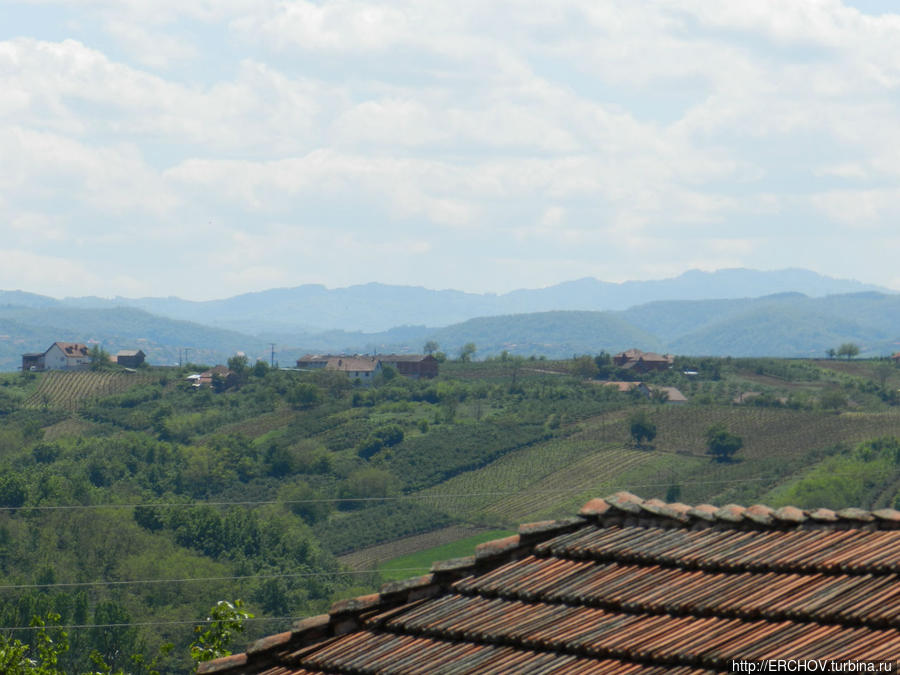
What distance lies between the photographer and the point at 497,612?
7.15m

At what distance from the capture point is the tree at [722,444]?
100188mm

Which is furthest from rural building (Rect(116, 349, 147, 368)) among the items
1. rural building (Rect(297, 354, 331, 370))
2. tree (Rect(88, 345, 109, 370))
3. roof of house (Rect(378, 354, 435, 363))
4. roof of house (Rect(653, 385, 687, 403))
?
roof of house (Rect(653, 385, 687, 403))

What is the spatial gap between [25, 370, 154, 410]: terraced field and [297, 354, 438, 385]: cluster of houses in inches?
968

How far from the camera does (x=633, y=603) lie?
6.70 meters

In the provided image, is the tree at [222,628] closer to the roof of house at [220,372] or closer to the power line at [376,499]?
the power line at [376,499]

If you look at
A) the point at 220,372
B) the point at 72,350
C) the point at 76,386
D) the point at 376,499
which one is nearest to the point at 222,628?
the point at 376,499

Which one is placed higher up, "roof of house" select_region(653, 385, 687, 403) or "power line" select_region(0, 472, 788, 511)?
"roof of house" select_region(653, 385, 687, 403)

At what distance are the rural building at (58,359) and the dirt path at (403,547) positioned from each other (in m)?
82.5

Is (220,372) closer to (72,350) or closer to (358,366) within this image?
(358,366)

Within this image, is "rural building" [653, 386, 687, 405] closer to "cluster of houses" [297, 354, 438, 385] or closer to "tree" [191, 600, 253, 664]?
"cluster of houses" [297, 354, 438, 385]

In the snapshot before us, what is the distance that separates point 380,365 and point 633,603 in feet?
503

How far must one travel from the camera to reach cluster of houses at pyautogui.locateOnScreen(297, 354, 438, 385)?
153 metres

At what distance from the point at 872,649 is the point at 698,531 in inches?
73.3

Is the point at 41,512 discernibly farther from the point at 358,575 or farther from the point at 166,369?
the point at 166,369
